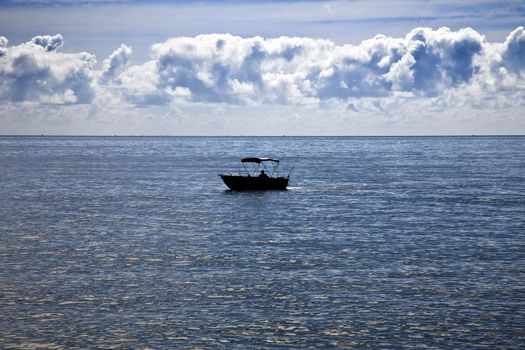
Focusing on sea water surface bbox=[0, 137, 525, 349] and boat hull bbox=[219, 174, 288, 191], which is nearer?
sea water surface bbox=[0, 137, 525, 349]

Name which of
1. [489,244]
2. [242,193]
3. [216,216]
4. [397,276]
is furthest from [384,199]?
[397,276]

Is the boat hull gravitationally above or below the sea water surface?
above

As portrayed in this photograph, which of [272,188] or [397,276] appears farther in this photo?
[272,188]

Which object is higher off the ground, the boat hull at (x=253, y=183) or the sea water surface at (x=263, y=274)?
the boat hull at (x=253, y=183)

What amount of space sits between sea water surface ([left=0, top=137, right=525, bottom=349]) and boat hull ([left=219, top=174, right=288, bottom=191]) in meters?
11.8

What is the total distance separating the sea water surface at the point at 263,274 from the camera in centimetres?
3425

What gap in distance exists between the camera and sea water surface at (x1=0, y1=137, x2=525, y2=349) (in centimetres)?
3425

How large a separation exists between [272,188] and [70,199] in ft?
94.5

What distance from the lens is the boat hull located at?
101812 mm

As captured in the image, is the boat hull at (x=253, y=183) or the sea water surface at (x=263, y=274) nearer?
the sea water surface at (x=263, y=274)

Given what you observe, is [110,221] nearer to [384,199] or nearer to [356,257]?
[356,257]

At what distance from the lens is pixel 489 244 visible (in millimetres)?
57375

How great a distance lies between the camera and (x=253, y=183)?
10200 cm

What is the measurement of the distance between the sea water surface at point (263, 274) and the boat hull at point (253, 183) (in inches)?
464
